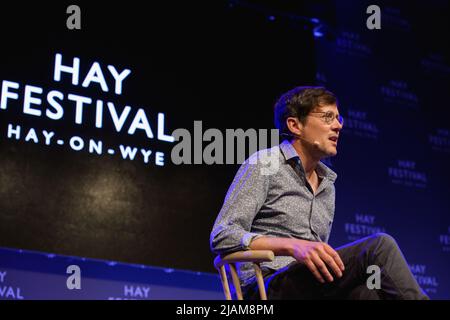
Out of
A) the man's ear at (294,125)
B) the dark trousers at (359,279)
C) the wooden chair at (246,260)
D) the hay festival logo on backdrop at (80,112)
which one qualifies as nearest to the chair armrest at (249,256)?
the wooden chair at (246,260)

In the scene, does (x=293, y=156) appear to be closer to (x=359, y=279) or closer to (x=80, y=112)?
(x=359, y=279)

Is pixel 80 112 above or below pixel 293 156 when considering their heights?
above

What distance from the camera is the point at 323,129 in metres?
2.66

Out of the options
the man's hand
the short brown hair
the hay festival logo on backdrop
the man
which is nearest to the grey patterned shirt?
the man

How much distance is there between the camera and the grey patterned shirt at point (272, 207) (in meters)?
2.33

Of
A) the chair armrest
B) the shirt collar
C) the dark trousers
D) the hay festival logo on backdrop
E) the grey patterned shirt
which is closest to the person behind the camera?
the dark trousers

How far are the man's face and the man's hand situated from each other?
0.64m

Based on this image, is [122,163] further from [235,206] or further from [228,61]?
[235,206]

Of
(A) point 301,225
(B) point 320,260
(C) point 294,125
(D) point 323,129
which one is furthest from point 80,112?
(B) point 320,260

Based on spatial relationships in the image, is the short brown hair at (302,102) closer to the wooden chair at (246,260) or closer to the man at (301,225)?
the man at (301,225)

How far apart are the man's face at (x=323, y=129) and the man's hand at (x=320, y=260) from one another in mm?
644

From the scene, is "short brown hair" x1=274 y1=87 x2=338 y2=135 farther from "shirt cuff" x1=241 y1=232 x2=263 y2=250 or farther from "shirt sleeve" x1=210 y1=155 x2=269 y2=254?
"shirt cuff" x1=241 y1=232 x2=263 y2=250

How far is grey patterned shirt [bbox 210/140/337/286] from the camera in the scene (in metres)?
2.33

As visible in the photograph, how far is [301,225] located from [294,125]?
1.39 ft
